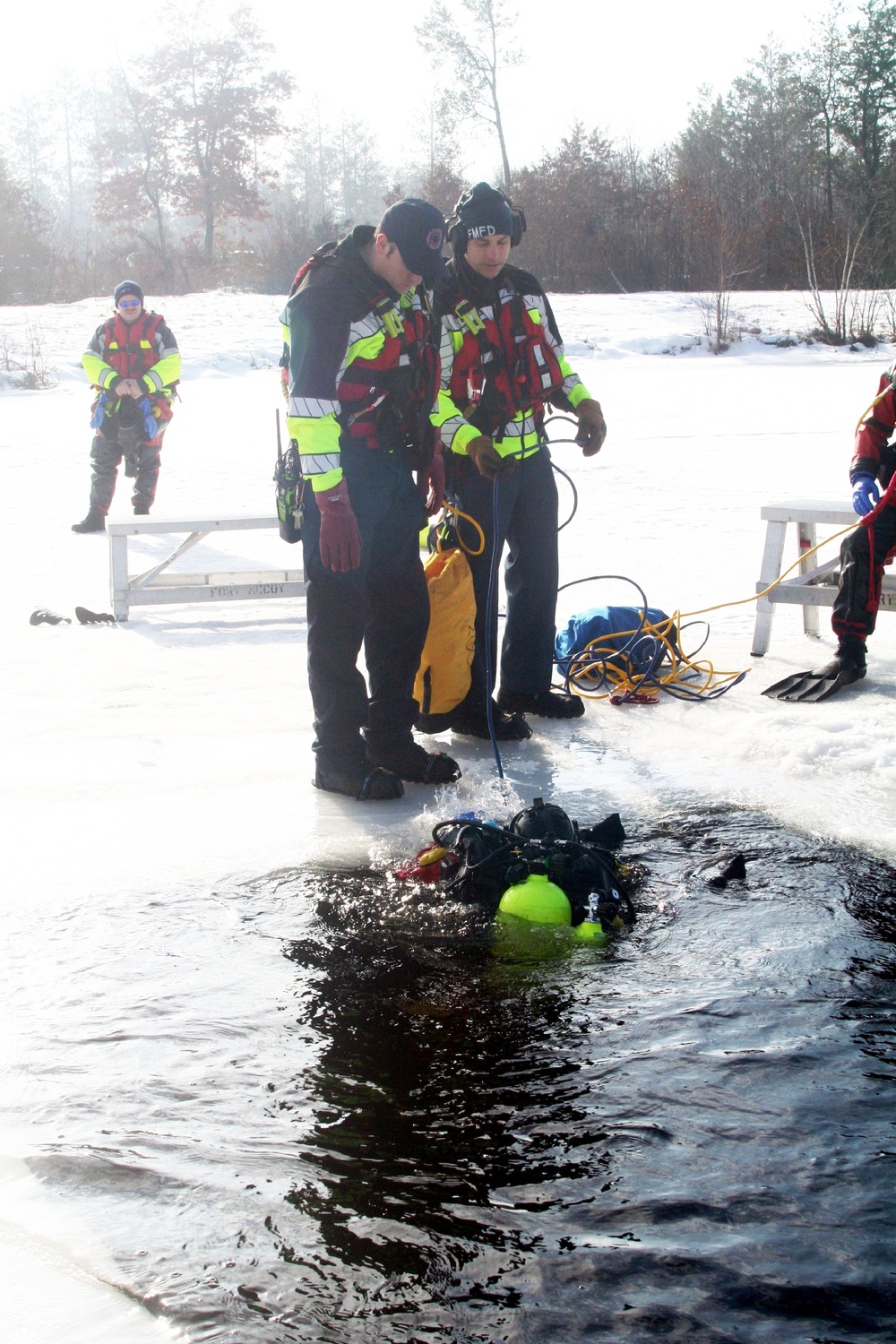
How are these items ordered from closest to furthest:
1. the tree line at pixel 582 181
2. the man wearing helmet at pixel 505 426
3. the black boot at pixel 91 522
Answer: the man wearing helmet at pixel 505 426, the black boot at pixel 91 522, the tree line at pixel 582 181

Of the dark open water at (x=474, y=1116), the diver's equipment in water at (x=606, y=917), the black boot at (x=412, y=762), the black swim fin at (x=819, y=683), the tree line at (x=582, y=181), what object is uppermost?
the tree line at (x=582, y=181)

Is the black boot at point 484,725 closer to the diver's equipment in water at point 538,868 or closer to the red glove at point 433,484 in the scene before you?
the red glove at point 433,484

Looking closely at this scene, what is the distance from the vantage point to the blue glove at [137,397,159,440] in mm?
9219

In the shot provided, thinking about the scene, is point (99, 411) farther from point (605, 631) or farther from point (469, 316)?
point (469, 316)

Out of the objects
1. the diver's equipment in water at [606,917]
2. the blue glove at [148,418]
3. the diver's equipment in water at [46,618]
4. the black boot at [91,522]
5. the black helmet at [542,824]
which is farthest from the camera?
the blue glove at [148,418]

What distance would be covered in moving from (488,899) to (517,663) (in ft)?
5.73

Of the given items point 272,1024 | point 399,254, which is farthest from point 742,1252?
point 399,254

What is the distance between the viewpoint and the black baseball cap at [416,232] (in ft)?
11.7

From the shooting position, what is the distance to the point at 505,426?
443 centimetres

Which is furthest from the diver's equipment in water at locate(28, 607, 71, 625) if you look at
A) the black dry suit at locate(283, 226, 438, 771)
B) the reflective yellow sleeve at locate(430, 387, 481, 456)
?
the reflective yellow sleeve at locate(430, 387, 481, 456)

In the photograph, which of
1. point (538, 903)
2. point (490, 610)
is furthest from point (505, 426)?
point (538, 903)

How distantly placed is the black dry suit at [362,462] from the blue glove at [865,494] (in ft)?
6.71

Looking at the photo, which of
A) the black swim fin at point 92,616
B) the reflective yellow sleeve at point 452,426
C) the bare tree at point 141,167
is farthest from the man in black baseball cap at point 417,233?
the bare tree at point 141,167

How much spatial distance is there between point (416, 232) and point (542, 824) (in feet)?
5.83
